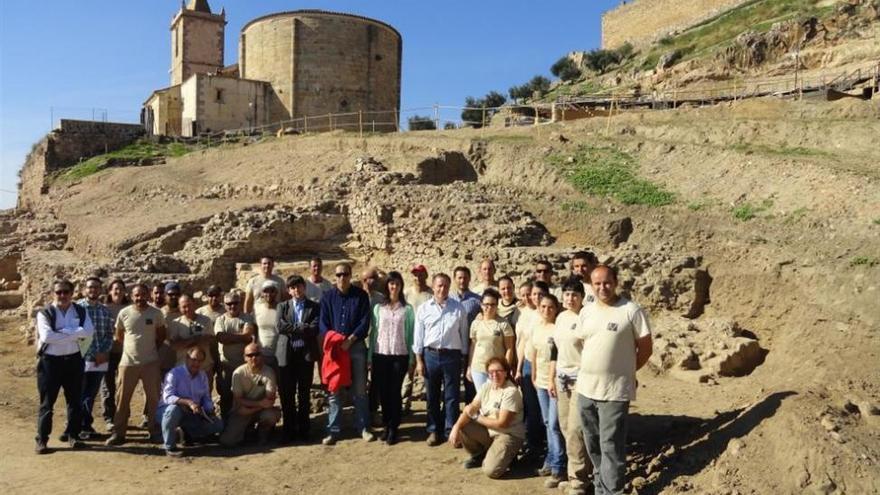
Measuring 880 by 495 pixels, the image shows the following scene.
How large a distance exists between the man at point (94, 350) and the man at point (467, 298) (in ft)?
12.3

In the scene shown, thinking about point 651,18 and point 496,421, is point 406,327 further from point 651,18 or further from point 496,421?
point 651,18

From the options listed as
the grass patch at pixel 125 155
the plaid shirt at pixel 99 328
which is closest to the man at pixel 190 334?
the plaid shirt at pixel 99 328

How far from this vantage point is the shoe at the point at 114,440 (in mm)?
7477

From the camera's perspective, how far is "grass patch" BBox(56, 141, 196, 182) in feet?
92.0

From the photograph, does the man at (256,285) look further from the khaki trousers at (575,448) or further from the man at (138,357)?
the khaki trousers at (575,448)

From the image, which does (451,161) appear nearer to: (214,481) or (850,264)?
(850,264)

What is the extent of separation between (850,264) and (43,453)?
9.61 m

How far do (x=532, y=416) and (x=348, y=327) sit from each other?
6.74ft

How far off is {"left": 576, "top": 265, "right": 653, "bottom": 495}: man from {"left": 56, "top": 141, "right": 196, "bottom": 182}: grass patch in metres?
26.4

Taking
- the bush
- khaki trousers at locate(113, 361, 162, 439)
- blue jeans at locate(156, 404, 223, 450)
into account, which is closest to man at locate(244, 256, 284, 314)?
khaki trousers at locate(113, 361, 162, 439)

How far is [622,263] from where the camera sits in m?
10.8

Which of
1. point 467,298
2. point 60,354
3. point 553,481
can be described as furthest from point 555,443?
point 60,354

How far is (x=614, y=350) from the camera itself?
17.0 ft

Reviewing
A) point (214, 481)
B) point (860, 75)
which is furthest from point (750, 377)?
point (860, 75)
